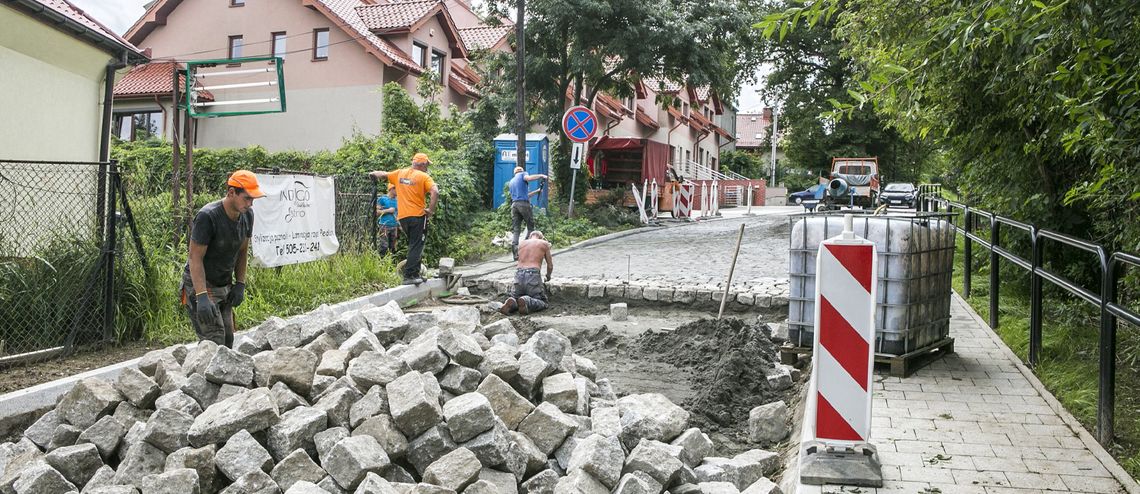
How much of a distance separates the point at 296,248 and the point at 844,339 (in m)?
7.93

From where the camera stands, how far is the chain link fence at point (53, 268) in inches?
284

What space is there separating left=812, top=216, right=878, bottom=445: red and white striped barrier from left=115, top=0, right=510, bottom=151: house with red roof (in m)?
25.3

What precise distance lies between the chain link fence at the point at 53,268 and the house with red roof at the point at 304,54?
68.9 ft

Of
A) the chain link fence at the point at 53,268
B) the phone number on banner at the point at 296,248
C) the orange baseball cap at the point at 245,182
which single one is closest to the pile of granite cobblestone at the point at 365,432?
the orange baseball cap at the point at 245,182

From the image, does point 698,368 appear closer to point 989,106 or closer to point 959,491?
point 959,491

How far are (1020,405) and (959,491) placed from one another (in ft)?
6.54

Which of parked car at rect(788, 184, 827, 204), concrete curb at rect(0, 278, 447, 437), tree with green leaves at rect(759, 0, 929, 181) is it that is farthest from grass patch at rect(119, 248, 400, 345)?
tree with green leaves at rect(759, 0, 929, 181)

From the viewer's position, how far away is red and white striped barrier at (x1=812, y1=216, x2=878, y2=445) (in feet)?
14.3

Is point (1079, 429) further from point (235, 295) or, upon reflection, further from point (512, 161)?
point (512, 161)

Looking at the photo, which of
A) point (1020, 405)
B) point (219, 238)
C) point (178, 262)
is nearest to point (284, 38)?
point (178, 262)

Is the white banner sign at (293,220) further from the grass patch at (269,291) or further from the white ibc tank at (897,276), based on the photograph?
the white ibc tank at (897,276)

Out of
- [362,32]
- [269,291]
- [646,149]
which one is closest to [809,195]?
[646,149]

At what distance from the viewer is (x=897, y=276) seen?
6512mm

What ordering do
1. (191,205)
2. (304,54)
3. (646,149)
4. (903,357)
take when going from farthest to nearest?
(304,54) → (646,149) → (191,205) → (903,357)
